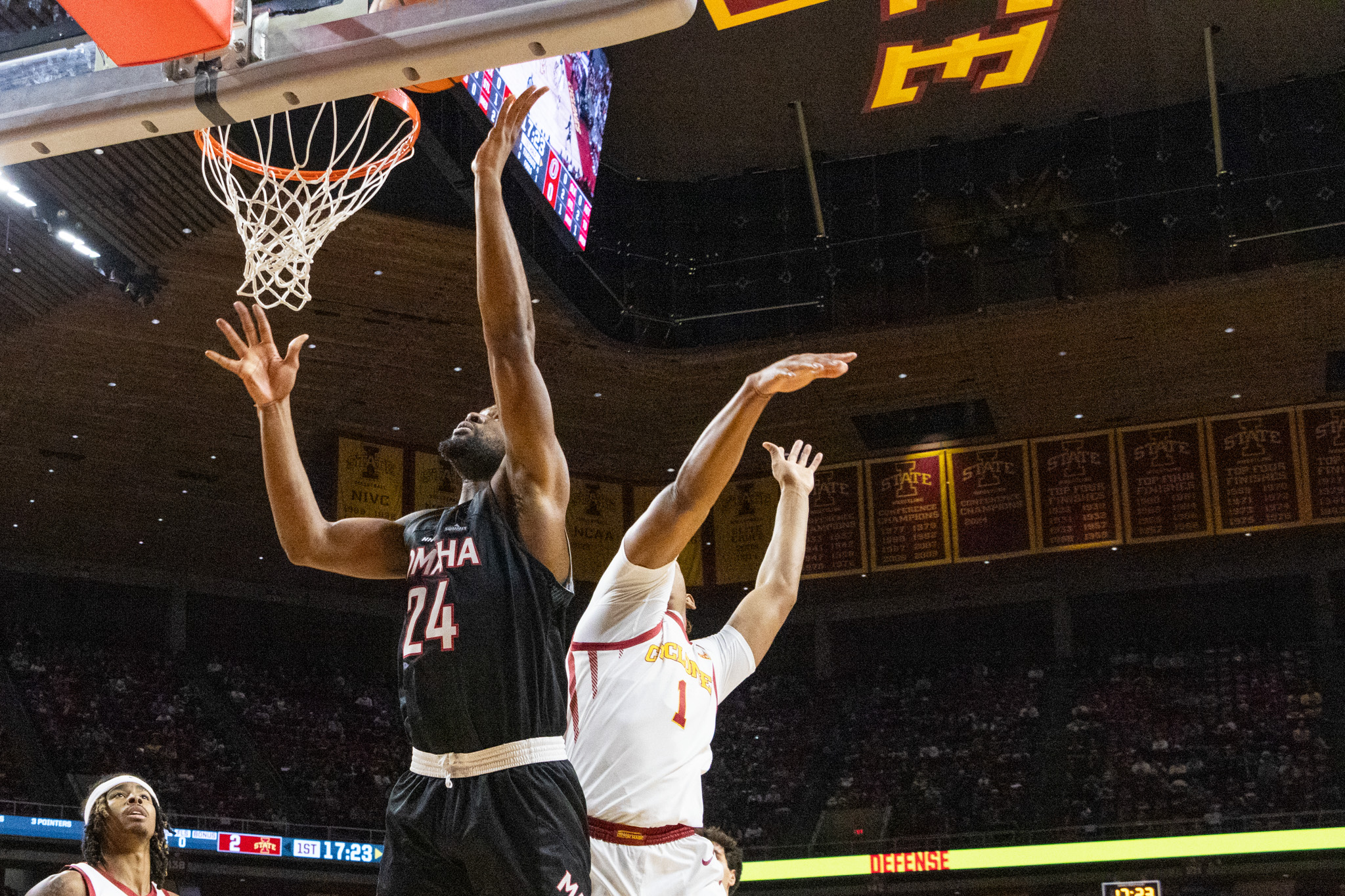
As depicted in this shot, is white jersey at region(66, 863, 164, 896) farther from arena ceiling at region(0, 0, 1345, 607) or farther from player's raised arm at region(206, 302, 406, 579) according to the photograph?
arena ceiling at region(0, 0, 1345, 607)

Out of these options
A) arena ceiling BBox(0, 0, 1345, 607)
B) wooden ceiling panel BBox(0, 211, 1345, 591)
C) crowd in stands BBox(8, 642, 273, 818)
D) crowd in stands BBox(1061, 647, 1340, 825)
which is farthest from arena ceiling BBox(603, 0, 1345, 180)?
crowd in stands BBox(8, 642, 273, 818)

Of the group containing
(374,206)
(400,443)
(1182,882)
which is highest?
(374,206)

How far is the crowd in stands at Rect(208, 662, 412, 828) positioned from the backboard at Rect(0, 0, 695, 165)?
1615 centimetres

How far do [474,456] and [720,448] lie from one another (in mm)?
581

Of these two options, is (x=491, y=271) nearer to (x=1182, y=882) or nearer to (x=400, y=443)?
(x=400, y=443)

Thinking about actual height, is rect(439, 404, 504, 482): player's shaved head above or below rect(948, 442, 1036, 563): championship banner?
below

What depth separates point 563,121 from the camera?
40.5ft

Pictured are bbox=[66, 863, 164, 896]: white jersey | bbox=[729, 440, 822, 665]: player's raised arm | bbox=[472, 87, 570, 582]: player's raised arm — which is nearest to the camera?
bbox=[472, 87, 570, 582]: player's raised arm

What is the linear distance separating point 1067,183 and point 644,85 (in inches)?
212

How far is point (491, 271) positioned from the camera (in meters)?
3.03

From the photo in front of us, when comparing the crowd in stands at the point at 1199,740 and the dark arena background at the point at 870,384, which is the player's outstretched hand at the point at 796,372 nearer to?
the dark arena background at the point at 870,384

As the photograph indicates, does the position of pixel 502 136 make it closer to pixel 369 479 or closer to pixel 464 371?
pixel 464 371

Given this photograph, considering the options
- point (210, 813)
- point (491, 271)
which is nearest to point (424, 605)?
point (491, 271)

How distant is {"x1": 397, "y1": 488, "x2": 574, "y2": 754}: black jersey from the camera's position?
9.52 feet
